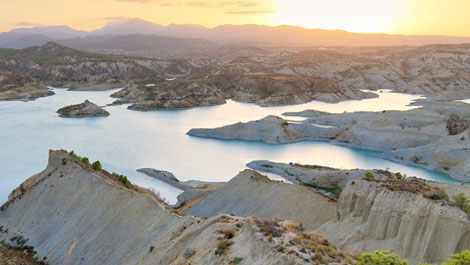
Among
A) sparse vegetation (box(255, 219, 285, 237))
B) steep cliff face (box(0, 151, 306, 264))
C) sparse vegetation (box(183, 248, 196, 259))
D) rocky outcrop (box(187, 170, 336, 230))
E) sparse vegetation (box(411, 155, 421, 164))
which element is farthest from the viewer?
sparse vegetation (box(411, 155, 421, 164))

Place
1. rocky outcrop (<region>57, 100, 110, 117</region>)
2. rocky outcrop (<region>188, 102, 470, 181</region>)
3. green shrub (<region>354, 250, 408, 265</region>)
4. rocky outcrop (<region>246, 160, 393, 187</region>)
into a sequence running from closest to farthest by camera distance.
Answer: green shrub (<region>354, 250, 408, 265</region>) → rocky outcrop (<region>246, 160, 393, 187</region>) → rocky outcrop (<region>188, 102, 470, 181</region>) → rocky outcrop (<region>57, 100, 110, 117</region>)

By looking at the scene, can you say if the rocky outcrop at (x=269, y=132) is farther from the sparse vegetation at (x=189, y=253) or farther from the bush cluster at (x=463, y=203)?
the sparse vegetation at (x=189, y=253)

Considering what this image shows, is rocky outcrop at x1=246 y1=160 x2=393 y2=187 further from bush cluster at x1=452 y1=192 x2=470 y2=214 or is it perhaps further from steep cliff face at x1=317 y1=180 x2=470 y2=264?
steep cliff face at x1=317 y1=180 x2=470 y2=264

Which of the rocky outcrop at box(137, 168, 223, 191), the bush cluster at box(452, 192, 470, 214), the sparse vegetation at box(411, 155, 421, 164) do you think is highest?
the bush cluster at box(452, 192, 470, 214)

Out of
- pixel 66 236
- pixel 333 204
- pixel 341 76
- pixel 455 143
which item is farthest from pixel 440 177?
pixel 341 76

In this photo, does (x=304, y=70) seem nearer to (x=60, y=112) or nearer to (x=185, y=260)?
(x=60, y=112)

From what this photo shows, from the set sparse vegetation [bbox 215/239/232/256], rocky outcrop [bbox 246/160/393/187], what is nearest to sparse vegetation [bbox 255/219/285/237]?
sparse vegetation [bbox 215/239/232/256]
